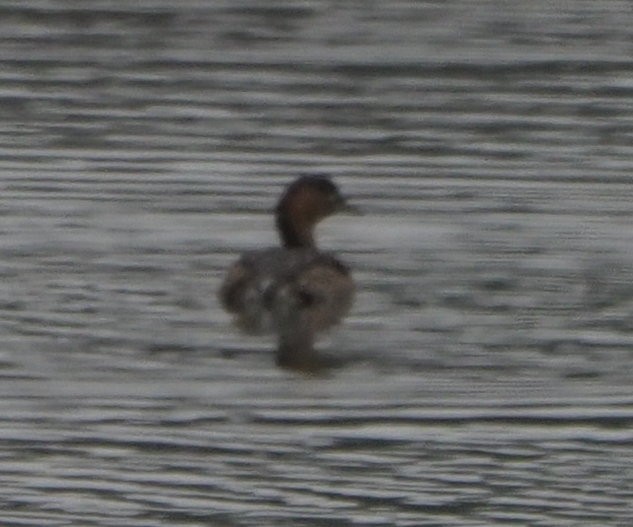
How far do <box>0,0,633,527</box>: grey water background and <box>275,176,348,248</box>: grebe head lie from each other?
36cm

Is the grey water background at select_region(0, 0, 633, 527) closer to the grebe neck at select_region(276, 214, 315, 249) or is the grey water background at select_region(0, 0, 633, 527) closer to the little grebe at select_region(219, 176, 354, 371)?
the little grebe at select_region(219, 176, 354, 371)

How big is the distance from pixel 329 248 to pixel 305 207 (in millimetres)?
788

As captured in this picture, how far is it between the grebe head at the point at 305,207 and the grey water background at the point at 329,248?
0.36m

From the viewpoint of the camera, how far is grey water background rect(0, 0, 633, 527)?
11.2 m

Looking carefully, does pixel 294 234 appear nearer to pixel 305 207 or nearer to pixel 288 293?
pixel 305 207

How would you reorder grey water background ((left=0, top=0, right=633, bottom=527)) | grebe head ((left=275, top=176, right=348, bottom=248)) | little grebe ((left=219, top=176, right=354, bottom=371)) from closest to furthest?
grey water background ((left=0, top=0, right=633, bottom=527)) < little grebe ((left=219, top=176, right=354, bottom=371)) < grebe head ((left=275, top=176, right=348, bottom=248))

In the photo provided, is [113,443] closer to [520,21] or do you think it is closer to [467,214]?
[467,214]

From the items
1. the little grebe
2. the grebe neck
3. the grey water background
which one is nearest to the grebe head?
the grebe neck

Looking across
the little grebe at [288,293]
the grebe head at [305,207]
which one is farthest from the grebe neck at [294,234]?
the little grebe at [288,293]

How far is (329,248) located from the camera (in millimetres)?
17047

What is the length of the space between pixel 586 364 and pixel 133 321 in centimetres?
246

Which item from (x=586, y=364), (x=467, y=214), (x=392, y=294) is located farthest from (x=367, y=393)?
(x=467, y=214)

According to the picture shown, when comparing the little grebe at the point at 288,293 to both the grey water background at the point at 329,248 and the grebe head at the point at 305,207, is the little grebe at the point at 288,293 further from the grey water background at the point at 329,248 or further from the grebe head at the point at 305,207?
the grebe head at the point at 305,207

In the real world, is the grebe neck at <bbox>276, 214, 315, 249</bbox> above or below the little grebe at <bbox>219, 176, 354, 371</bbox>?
above
